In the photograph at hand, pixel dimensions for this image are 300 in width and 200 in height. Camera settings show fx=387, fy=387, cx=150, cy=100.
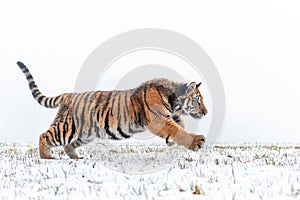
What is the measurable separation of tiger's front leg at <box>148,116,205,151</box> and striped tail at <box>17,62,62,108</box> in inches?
100

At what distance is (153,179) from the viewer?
549 cm

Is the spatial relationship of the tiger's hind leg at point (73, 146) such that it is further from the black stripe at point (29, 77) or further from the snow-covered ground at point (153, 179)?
the black stripe at point (29, 77)

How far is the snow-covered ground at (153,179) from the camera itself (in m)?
4.70

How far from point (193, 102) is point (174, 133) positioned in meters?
1.40

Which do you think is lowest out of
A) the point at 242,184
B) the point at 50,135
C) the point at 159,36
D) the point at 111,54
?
the point at 242,184

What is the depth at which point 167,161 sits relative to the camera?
290 inches

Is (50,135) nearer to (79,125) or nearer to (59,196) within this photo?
(79,125)

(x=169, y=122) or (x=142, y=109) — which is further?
(x=142, y=109)

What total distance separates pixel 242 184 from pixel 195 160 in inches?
93.7

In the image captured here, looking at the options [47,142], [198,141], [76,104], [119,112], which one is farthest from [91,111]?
[198,141]

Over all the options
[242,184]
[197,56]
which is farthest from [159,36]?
[242,184]

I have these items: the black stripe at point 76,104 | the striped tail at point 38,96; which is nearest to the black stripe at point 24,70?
the striped tail at point 38,96

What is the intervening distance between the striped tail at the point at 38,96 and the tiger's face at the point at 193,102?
293 cm

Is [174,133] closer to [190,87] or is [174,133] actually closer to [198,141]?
[198,141]
